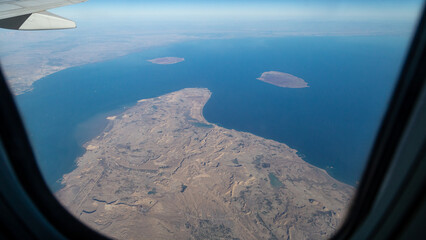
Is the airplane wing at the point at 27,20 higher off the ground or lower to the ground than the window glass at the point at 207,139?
higher

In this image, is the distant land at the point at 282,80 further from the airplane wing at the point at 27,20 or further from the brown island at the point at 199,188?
the airplane wing at the point at 27,20

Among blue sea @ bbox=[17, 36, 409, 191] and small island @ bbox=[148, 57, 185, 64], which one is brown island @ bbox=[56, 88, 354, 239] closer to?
blue sea @ bbox=[17, 36, 409, 191]

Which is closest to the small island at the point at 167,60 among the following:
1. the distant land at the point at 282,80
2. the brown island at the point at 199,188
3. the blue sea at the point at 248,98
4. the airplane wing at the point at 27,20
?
the blue sea at the point at 248,98

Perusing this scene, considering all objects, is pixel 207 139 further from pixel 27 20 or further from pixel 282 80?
pixel 282 80

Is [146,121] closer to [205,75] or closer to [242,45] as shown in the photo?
[205,75]

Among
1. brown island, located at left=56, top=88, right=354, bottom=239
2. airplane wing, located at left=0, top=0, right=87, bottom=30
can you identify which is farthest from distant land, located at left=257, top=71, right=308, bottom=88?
airplane wing, located at left=0, top=0, right=87, bottom=30

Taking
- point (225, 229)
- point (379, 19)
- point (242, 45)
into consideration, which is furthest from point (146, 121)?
point (379, 19)

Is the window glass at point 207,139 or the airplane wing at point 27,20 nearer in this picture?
the airplane wing at point 27,20
